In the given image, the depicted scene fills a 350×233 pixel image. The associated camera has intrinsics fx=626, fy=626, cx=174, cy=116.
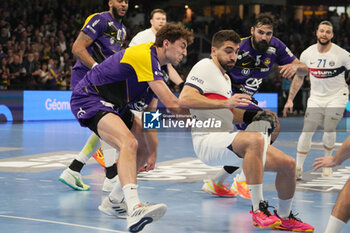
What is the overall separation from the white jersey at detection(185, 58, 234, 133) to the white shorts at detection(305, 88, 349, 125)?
125 inches

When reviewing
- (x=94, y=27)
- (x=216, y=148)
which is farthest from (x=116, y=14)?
(x=216, y=148)

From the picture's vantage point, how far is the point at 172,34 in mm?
5270

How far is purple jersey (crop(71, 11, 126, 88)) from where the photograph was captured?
7.31 metres

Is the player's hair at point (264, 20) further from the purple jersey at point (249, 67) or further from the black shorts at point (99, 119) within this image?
the black shorts at point (99, 119)

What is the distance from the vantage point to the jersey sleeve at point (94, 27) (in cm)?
729

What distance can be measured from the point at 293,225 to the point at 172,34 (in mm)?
1901

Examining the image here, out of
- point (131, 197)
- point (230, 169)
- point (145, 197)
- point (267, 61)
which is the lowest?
point (145, 197)

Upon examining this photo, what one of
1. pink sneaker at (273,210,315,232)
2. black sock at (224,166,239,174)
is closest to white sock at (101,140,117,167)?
black sock at (224,166,239,174)

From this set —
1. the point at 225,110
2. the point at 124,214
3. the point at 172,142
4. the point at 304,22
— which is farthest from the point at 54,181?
the point at 304,22

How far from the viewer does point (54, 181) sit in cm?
759

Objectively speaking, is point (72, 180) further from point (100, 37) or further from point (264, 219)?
point (264, 219)

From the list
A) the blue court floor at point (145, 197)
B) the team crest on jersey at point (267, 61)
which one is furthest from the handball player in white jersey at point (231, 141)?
the team crest on jersey at point (267, 61)

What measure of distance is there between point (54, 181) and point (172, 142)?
5.18 metres

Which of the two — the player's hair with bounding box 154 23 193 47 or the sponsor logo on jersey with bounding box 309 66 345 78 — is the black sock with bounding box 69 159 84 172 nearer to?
the player's hair with bounding box 154 23 193 47
